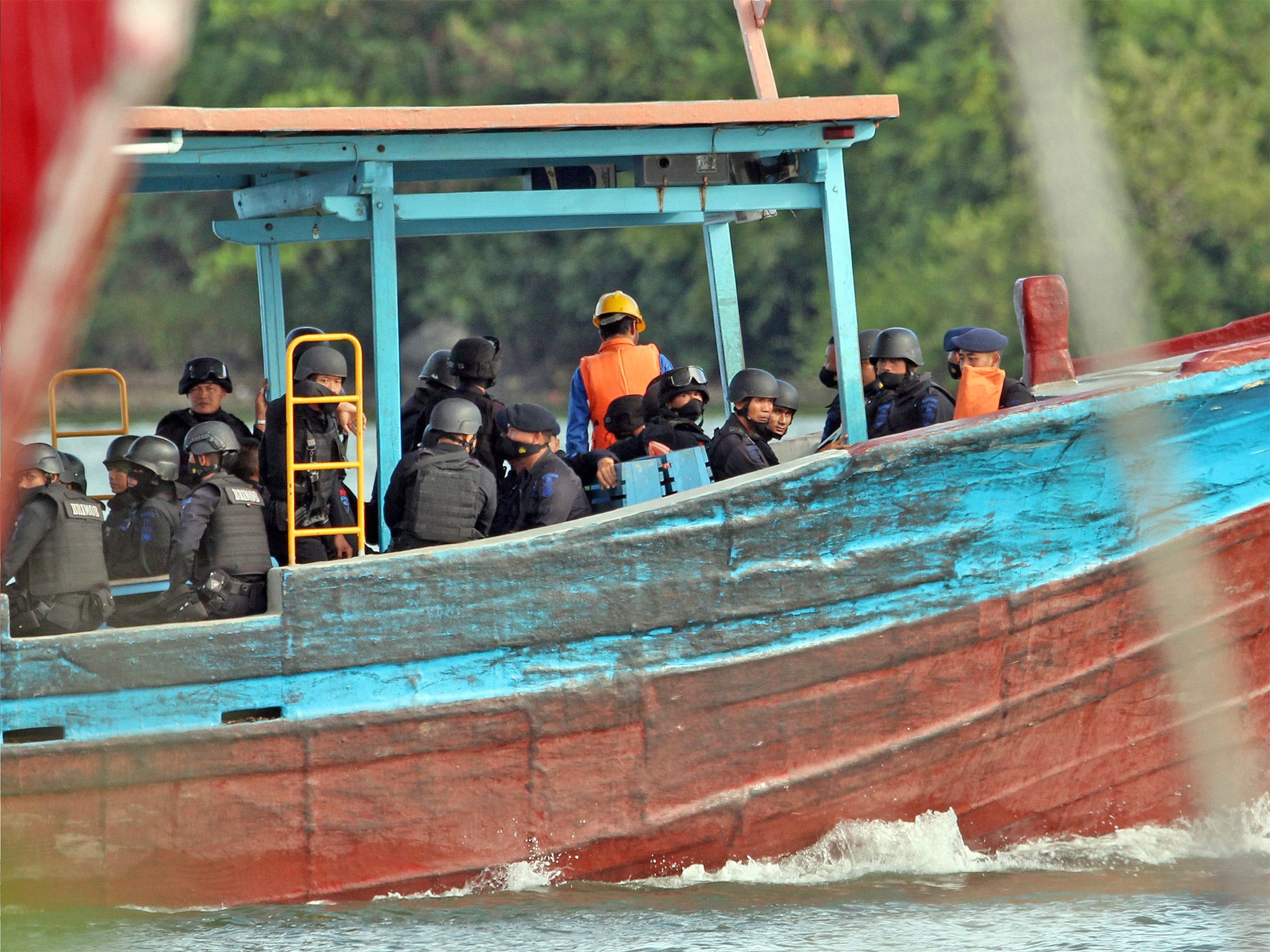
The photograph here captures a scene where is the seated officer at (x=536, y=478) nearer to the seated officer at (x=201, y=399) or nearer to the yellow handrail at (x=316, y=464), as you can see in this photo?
the yellow handrail at (x=316, y=464)

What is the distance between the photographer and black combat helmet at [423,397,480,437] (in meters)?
5.96

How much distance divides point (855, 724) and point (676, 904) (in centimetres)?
96

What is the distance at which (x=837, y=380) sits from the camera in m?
7.12

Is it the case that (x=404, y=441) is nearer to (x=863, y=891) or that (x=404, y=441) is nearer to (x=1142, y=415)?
(x=863, y=891)

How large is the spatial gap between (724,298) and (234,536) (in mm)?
3129

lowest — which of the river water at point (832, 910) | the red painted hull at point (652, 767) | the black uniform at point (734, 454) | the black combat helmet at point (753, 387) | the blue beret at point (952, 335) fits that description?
the river water at point (832, 910)

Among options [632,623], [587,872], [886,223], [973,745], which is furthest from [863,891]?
[886,223]

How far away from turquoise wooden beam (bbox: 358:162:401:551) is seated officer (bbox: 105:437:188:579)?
99 centimetres

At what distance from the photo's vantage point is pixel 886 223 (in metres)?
36.1

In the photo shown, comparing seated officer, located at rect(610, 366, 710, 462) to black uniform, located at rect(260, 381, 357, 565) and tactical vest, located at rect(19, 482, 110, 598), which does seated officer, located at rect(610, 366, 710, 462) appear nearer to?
black uniform, located at rect(260, 381, 357, 565)

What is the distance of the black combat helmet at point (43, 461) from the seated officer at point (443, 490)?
1.29 meters

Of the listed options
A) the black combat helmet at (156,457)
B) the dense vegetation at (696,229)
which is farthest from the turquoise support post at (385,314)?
the dense vegetation at (696,229)

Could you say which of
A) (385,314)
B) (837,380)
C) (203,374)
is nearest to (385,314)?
(385,314)

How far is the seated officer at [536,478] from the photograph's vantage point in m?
6.01
